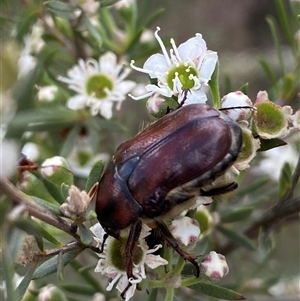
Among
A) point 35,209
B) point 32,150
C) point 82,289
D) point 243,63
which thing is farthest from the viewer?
point 243,63

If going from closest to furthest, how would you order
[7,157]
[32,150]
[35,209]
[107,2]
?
[7,157] → [35,209] → [107,2] → [32,150]

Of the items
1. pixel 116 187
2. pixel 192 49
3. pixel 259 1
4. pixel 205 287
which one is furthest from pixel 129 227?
pixel 259 1

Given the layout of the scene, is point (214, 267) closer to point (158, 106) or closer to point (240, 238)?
point (158, 106)

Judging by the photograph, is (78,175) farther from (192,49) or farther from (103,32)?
(192,49)

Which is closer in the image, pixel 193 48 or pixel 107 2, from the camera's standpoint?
pixel 193 48

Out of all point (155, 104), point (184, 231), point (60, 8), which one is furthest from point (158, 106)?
point (60, 8)

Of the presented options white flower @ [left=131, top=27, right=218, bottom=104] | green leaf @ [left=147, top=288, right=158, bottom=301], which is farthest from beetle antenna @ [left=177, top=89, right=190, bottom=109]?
green leaf @ [left=147, top=288, right=158, bottom=301]

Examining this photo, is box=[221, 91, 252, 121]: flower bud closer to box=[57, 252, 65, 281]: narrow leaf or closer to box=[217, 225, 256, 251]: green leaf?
box=[57, 252, 65, 281]: narrow leaf

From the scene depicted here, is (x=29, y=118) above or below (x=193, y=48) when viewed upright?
above
